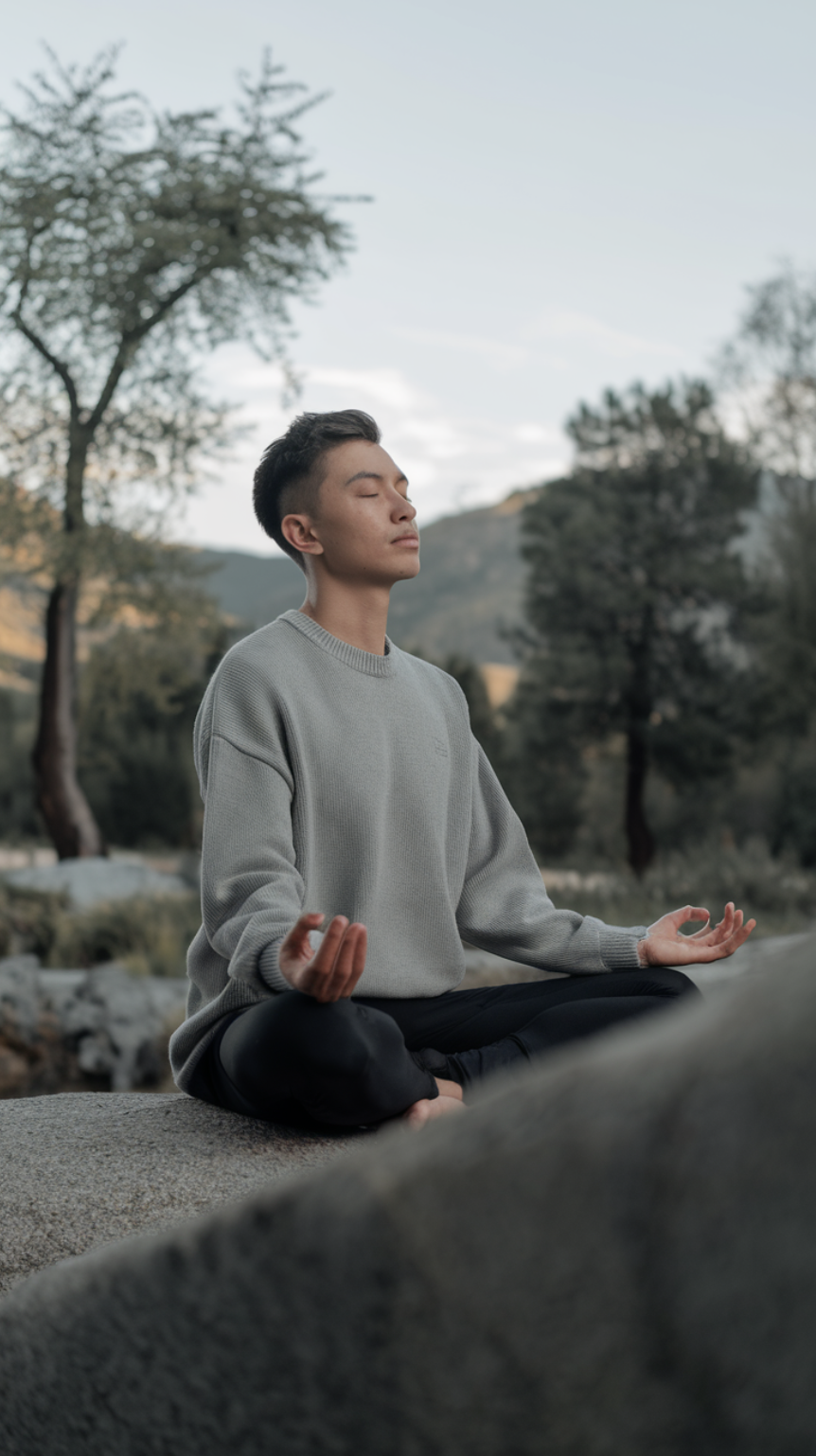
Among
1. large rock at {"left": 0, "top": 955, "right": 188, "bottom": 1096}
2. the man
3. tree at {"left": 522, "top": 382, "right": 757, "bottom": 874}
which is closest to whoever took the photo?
the man

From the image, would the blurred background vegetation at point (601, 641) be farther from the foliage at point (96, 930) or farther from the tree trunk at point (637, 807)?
the foliage at point (96, 930)

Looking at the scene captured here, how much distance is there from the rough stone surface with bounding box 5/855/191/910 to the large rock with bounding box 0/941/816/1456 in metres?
9.63

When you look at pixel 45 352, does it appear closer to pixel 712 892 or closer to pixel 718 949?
pixel 712 892

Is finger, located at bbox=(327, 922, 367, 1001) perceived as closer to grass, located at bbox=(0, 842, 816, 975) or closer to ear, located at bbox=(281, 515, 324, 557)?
ear, located at bbox=(281, 515, 324, 557)

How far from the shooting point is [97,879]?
10.9 meters

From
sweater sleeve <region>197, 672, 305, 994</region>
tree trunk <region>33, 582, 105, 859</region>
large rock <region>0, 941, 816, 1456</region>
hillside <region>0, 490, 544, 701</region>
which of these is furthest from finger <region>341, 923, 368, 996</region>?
hillside <region>0, 490, 544, 701</region>

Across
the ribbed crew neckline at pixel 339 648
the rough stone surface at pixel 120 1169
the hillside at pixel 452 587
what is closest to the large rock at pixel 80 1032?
the rough stone surface at pixel 120 1169

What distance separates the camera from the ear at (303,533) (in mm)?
2131

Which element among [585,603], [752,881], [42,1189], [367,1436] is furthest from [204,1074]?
[585,603]

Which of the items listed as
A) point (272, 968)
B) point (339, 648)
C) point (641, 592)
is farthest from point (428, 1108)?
point (641, 592)

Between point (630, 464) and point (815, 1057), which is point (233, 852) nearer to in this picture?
point (815, 1057)

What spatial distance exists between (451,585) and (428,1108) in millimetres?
62268

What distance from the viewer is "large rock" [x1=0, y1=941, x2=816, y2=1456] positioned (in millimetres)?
535

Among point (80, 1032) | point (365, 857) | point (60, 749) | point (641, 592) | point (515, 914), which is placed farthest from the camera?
point (641, 592)
